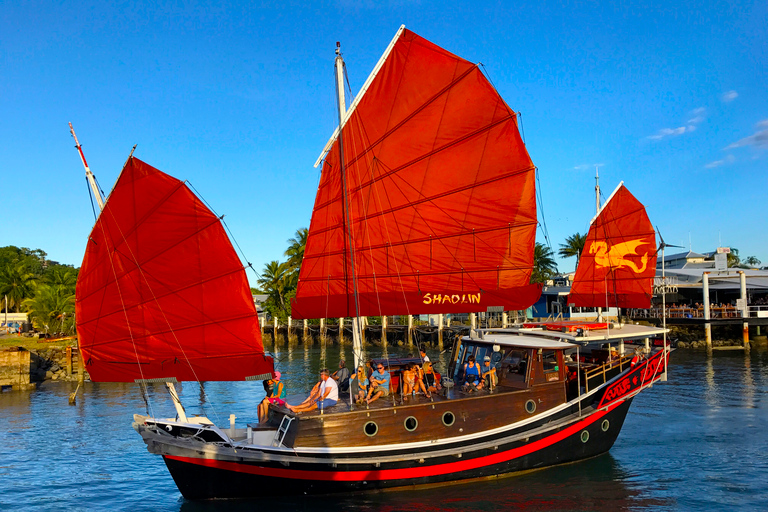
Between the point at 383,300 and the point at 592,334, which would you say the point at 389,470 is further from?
the point at 592,334

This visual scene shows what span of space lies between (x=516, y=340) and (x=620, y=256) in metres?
16.9

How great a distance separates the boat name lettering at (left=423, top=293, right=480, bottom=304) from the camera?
17552mm

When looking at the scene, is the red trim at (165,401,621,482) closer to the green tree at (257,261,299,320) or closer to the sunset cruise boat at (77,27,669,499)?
the sunset cruise boat at (77,27,669,499)

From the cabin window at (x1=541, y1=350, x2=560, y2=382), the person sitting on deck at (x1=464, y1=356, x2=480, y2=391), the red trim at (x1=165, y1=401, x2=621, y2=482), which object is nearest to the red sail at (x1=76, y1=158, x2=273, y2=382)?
the red trim at (x1=165, y1=401, x2=621, y2=482)

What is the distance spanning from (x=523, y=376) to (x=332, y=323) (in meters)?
54.4

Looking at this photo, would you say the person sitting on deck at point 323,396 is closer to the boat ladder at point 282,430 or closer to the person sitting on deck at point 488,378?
the boat ladder at point 282,430

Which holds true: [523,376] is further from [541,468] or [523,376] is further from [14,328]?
[14,328]

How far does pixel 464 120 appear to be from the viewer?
17234mm

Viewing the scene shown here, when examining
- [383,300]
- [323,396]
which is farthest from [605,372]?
[323,396]

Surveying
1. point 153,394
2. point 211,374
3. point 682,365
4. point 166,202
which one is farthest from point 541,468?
point 682,365

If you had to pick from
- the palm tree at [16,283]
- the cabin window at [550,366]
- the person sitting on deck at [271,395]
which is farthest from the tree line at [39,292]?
the cabin window at [550,366]

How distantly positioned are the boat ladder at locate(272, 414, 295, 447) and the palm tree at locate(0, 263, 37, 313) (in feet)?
223

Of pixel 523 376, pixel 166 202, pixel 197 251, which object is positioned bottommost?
pixel 523 376

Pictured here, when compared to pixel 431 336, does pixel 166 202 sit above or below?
above
